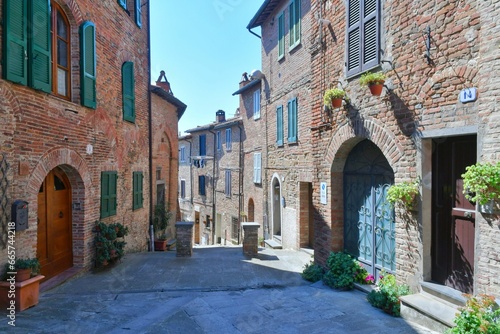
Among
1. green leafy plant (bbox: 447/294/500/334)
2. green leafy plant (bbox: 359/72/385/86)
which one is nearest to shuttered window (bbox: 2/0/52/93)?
green leafy plant (bbox: 359/72/385/86)

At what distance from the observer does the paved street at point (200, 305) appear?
172 inches

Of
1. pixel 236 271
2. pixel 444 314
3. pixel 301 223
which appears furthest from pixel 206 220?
pixel 444 314

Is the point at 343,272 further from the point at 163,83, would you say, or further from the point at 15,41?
the point at 163,83

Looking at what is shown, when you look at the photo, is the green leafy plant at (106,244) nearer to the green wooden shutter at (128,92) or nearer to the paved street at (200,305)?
the paved street at (200,305)

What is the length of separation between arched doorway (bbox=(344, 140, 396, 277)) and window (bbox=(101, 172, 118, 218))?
5677 millimetres

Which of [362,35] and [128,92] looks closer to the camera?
[362,35]

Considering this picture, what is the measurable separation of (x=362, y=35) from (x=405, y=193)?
9.70 ft

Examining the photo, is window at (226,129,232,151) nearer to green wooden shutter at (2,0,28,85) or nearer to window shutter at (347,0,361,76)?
window shutter at (347,0,361,76)

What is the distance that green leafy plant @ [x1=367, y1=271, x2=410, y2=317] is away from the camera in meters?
4.78

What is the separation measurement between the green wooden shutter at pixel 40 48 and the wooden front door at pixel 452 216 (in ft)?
21.4

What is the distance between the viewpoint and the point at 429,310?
420 centimetres

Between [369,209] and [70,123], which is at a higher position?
[70,123]

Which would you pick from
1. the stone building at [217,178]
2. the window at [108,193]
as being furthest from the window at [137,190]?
the stone building at [217,178]

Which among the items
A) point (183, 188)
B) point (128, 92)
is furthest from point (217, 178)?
point (128, 92)
